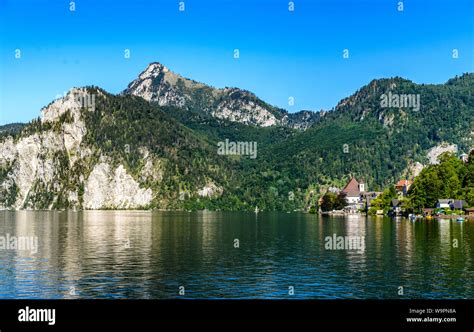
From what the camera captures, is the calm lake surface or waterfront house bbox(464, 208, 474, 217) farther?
waterfront house bbox(464, 208, 474, 217)

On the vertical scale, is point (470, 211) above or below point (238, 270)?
above

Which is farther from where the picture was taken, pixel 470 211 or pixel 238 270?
pixel 470 211

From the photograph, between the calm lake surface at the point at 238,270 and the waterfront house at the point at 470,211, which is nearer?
the calm lake surface at the point at 238,270

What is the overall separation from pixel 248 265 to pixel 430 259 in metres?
24.2

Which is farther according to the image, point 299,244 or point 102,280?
point 299,244
